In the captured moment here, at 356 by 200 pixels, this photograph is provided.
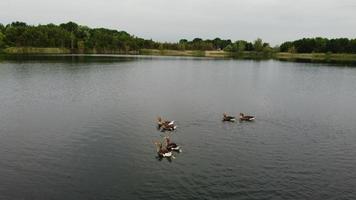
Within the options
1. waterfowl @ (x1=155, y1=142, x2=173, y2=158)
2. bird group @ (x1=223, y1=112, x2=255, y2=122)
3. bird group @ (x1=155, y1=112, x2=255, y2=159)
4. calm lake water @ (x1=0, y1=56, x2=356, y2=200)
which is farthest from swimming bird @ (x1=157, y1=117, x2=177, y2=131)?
bird group @ (x1=223, y1=112, x2=255, y2=122)

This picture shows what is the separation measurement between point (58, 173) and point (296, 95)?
5345 cm

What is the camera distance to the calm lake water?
28.0 m

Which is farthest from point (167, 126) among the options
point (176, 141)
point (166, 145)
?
point (166, 145)

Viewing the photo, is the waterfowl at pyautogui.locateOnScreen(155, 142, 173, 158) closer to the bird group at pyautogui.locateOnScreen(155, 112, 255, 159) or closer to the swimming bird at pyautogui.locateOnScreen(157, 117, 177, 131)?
the bird group at pyautogui.locateOnScreen(155, 112, 255, 159)

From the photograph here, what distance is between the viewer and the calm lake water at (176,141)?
91.9ft

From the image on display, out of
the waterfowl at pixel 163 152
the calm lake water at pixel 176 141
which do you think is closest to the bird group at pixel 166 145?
the waterfowl at pixel 163 152

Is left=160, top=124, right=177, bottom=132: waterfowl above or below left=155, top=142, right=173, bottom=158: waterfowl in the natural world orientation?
above

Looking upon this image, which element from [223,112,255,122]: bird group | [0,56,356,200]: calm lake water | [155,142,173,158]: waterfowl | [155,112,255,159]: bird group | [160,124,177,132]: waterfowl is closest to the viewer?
[0,56,356,200]: calm lake water

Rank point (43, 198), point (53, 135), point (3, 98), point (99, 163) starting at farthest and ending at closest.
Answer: point (3, 98) < point (53, 135) < point (99, 163) < point (43, 198)

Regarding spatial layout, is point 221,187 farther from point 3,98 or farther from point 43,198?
point 3,98

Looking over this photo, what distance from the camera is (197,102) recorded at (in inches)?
2437

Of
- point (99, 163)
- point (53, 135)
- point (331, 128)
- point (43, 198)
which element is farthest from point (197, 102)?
point (43, 198)

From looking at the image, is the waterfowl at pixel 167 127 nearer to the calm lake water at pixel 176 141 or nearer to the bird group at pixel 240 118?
the calm lake water at pixel 176 141

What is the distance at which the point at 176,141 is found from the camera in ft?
131
